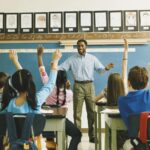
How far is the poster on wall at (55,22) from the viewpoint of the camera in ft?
18.5

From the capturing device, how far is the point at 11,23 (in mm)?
5703

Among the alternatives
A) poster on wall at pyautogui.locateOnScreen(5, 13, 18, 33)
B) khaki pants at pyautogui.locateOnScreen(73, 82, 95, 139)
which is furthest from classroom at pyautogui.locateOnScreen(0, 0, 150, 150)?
khaki pants at pyautogui.locateOnScreen(73, 82, 95, 139)

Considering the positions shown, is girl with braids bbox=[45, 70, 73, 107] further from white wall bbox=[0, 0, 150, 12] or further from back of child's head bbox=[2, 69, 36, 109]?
white wall bbox=[0, 0, 150, 12]

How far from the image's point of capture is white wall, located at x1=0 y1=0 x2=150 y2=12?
18.5 feet

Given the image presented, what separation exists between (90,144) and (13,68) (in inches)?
80.6

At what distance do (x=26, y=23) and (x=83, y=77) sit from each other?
4.98 feet

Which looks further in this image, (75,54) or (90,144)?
(75,54)

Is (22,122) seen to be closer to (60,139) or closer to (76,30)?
(60,139)

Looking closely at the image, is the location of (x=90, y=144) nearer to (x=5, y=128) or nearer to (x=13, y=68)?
(x=13, y=68)

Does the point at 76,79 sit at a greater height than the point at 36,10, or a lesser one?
lesser

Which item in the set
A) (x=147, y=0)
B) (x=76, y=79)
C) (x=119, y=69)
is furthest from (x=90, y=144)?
(x=147, y=0)

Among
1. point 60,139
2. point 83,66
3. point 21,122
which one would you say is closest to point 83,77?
point 83,66

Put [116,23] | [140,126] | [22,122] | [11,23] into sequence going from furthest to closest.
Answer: [11,23]
[116,23]
[140,126]
[22,122]

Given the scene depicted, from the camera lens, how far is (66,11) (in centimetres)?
563
